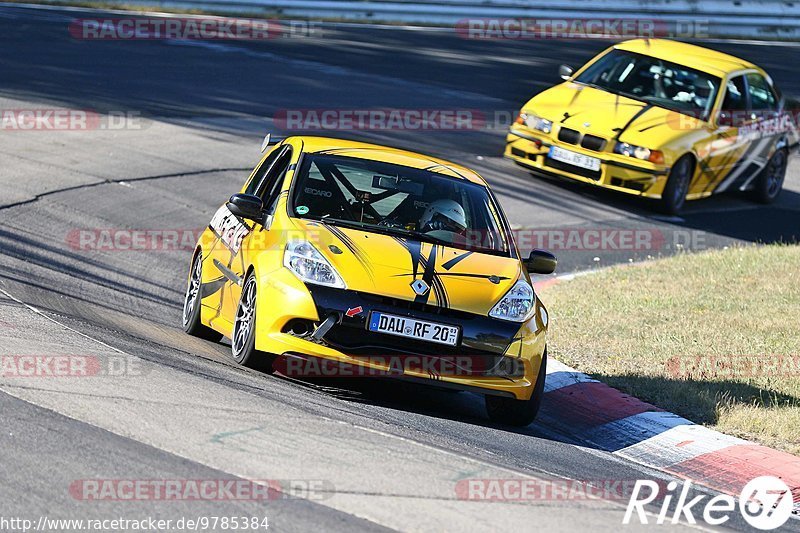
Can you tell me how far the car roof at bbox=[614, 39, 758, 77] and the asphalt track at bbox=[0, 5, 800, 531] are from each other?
72.4 inches

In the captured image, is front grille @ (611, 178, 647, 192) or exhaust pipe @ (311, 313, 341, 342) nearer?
exhaust pipe @ (311, 313, 341, 342)

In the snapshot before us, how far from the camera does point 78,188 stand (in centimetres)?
1276

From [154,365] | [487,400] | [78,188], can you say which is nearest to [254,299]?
[154,365]

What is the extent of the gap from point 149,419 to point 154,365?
1.08 m

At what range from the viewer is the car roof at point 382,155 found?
28.8 feet

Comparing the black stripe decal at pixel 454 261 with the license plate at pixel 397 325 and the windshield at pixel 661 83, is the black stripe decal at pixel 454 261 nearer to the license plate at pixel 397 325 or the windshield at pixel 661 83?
the license plate at pixel 397 325

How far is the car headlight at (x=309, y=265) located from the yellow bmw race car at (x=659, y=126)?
337 inches

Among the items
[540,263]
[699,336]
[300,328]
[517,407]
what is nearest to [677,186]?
[699,336]

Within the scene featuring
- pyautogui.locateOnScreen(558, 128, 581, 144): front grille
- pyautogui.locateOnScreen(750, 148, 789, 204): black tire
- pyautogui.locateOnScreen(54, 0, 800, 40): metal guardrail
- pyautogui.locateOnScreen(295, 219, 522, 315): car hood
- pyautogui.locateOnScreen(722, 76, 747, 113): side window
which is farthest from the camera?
pyautogui.locateOnScreen(54, 0, 800, 40): metal guardrail

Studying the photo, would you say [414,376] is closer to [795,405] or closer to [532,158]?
[795,405]

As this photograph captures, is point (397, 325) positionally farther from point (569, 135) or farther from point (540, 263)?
point (569, 135)

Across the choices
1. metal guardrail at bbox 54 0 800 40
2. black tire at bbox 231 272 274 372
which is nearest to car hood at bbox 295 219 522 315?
black tire at bbox 231 272 274 372

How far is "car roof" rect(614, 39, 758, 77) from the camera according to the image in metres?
16.9

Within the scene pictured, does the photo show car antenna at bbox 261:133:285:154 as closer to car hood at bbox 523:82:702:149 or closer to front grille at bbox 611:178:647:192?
car hood at bbox 523:82:702:149
